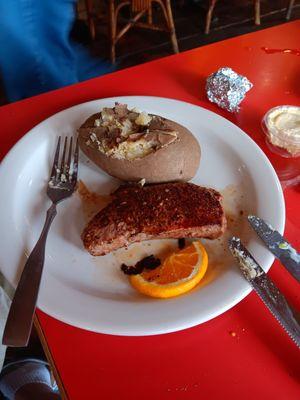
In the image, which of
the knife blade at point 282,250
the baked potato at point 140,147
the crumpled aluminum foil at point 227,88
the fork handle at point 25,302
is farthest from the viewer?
the crumpled aluminum foil at point 227,88

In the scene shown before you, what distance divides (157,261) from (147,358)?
0.16m

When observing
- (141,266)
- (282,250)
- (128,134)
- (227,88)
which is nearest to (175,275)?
(141,266)

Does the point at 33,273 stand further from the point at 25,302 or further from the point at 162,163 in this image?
the point at 162,163

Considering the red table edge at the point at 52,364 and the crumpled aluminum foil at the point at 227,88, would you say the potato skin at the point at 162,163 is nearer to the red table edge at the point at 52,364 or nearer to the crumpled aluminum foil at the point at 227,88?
the crumpled aluminum foil at the point at 227,88

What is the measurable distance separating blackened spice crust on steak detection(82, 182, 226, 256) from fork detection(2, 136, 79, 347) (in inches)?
3.2

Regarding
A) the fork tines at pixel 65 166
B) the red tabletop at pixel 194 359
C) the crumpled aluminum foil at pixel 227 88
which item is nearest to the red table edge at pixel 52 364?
the red tabletop at pixel 194 359

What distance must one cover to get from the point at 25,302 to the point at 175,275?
0.75ft

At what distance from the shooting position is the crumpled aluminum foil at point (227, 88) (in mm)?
958

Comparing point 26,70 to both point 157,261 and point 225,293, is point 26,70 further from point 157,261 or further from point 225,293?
point 225,293

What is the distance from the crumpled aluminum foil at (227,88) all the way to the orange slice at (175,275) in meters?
0.41

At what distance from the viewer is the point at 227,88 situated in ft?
3.12

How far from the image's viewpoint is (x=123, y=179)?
82cm

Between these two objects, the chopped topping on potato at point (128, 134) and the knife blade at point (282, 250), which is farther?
the chopped topping on potato at point (128, 134)

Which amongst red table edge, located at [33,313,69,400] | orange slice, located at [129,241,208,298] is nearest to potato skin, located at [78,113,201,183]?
orange slice, located at [129,241,208,298]
